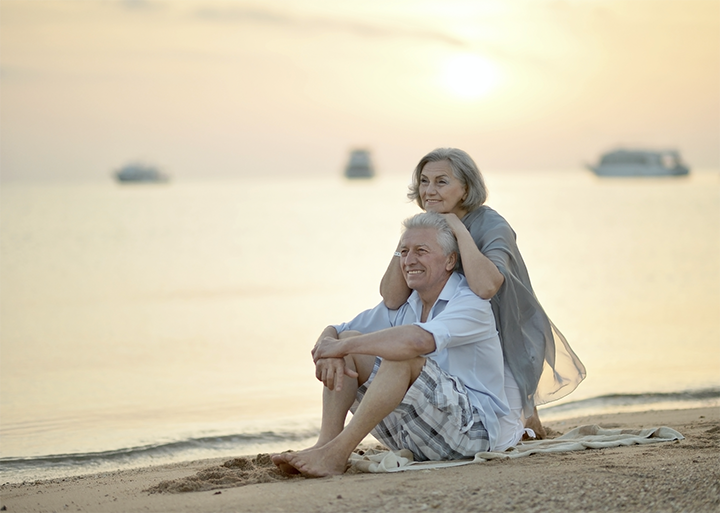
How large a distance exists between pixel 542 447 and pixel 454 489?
97 cm

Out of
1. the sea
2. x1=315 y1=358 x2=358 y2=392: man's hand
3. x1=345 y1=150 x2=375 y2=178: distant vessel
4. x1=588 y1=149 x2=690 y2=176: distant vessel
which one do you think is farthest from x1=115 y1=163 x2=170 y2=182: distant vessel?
x1=315 y1=358 x2=358 y2=392: man's hand

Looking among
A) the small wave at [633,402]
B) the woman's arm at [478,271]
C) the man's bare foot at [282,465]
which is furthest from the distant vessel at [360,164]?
the man's bare foot at [282,465]

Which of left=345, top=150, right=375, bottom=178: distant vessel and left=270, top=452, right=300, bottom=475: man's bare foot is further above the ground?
left=345, top=150, right=375, bottom=178: distant vessel

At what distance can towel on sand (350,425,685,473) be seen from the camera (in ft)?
11.8

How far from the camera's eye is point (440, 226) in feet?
12.5

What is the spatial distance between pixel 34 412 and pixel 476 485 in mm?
4375

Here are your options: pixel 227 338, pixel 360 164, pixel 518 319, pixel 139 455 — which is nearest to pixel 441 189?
pixel 518 319

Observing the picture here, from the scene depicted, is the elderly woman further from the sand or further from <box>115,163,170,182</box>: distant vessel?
<box>115,163,170,182</box>: distant vessel

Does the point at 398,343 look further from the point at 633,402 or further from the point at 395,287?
the point at 633,402

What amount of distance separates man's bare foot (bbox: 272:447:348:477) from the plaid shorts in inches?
12.2

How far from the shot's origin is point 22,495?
3904 mm

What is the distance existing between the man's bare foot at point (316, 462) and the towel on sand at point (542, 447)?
0.48 ft

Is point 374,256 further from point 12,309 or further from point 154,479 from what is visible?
point 154,479

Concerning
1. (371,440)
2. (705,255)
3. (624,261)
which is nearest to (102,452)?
(371,440)
